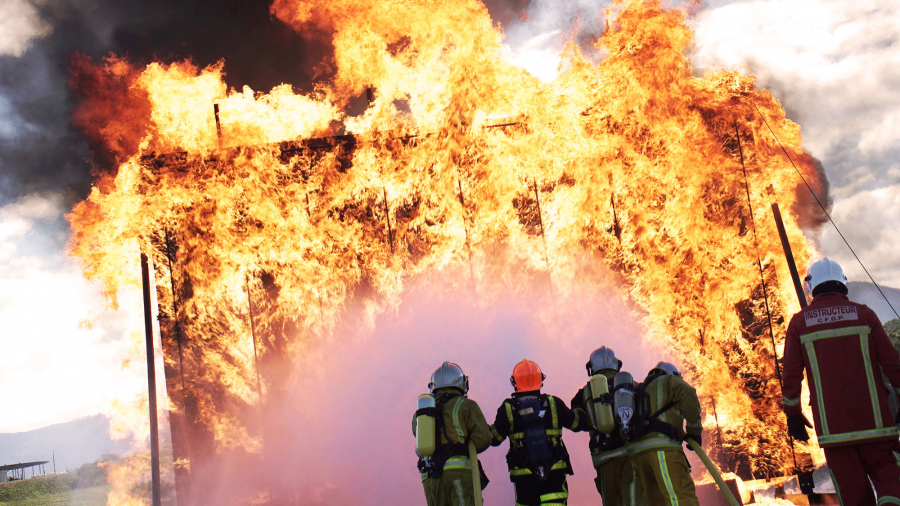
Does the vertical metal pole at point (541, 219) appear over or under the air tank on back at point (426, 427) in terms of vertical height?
over

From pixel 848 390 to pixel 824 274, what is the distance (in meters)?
0.85

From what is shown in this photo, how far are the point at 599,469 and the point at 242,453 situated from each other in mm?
7888

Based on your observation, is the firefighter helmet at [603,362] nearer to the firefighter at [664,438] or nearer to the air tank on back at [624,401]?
the air tank on back at [624,401]

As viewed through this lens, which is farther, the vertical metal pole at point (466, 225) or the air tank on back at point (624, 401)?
the vertical metal pole at point (466, 225)

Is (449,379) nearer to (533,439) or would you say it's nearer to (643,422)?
(533,439)

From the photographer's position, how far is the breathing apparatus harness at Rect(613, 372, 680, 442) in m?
4.97

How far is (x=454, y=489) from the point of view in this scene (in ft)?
16.7

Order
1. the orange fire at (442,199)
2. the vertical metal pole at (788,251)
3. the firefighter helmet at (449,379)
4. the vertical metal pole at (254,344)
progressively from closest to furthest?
the firefighter helmet at (449,379), the vertical metal pole at (788,251), the orange fire at (442,199), the vertical metal pole at (254,344)

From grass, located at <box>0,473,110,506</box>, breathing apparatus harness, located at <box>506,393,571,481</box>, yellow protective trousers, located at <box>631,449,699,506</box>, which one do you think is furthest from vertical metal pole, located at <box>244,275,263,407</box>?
grass, located at <box>0,473,110,506</box>

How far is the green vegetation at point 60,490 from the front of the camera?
21250 millimetres

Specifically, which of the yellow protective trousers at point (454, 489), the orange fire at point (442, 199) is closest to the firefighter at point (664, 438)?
the yellow protective trousers at point (454, 489)

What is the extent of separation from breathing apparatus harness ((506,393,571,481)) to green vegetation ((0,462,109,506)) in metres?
18.7

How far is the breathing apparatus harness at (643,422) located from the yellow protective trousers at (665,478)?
170 millimetres

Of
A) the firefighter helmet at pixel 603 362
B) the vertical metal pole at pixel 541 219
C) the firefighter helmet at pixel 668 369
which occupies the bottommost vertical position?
the firefighter helmet at pixel 668 369
